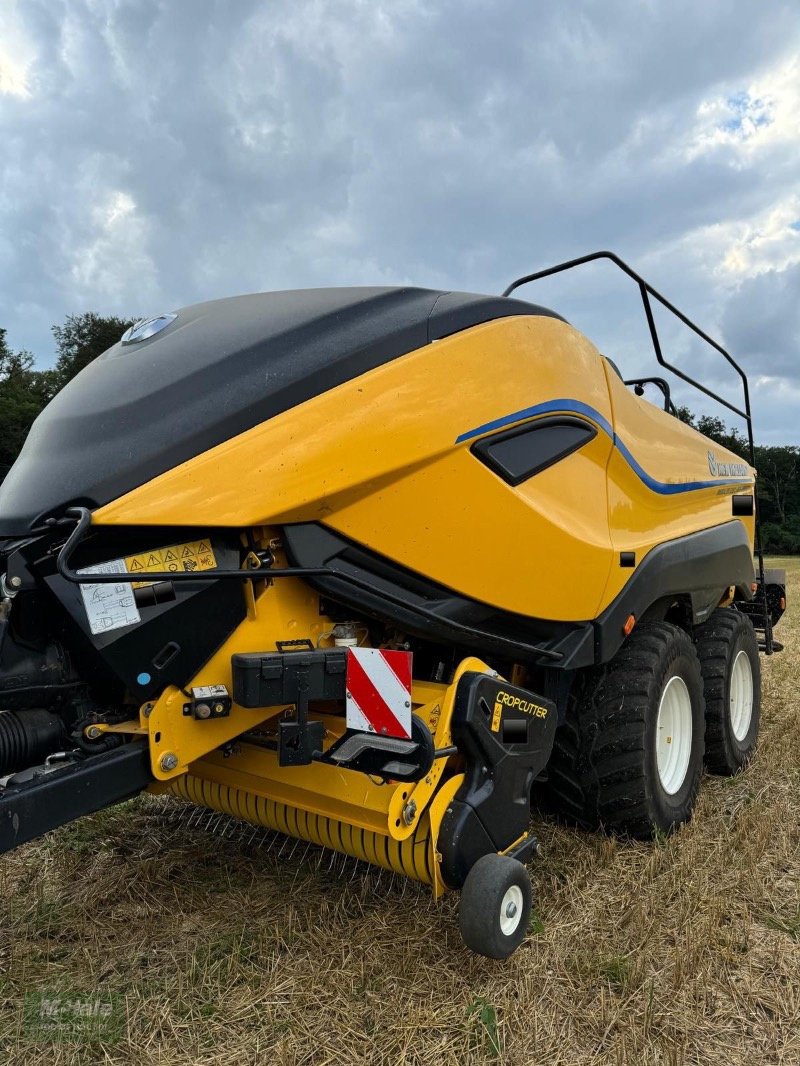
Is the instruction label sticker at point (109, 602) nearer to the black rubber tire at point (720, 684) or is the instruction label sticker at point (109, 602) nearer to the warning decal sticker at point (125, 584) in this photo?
the warning decal sticker at point (125, 584)

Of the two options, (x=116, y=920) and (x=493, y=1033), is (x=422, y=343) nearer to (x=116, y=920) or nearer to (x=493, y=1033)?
(x=493, y=1033)

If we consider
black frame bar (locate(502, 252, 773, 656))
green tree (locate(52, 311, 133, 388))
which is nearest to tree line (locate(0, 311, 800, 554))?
green tree (locate(52, 311, 133, 388))

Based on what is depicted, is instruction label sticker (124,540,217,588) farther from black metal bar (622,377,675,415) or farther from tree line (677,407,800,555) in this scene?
tree line (677,407,800,555)

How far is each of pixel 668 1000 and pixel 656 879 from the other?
0.68 meters

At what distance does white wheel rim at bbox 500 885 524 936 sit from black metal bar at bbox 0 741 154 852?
3.14ft

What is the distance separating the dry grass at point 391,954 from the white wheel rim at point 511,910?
203 mm

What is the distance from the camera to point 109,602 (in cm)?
187

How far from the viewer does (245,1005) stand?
214 cm

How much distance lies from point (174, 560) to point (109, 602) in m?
0.18

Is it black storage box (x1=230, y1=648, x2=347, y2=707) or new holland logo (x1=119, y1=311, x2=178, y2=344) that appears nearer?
black storage box (x1=230, y1=648, x2=347, y2=707)

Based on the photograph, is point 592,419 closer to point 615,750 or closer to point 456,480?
point 456,480

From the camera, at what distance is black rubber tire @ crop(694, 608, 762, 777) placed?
3.99m

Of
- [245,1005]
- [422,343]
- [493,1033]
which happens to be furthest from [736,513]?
[245,1005]

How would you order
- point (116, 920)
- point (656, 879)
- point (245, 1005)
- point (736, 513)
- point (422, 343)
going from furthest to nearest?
point (736, 513) < point (656, 879) < point (116, 920) < point (422, 343) < point (245, 1005)
